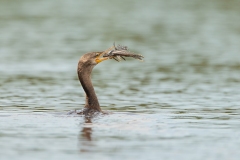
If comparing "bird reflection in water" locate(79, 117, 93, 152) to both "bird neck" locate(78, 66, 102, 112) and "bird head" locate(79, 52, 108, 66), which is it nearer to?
"bird neck" locate(78, 66, 102, 112)

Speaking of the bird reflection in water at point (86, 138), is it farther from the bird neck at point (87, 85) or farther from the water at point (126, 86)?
the bird neck at point (87, 85)

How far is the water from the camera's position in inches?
470

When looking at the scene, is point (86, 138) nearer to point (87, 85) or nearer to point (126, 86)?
point (87, 85)

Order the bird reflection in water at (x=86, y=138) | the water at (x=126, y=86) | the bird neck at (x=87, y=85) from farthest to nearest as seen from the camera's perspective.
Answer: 1. the bird neck at (x=87, y=85)
2. the water at (x=126, y=86)
3. the bird reflection in water at (x=86, y=138)

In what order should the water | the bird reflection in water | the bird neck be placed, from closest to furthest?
the bird reflection in water < the water < the bird neck

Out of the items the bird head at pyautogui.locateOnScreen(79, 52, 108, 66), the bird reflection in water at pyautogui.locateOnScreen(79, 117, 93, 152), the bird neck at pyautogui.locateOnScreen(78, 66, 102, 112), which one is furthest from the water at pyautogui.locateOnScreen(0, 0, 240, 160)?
the bird head at pyautogui.locateOnScreen(79, 52, 108, 66)

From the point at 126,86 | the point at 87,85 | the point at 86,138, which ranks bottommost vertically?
the point at 86,138

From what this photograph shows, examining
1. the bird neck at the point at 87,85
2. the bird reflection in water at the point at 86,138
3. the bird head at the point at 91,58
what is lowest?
the bird reflection in water at the point at 86,138

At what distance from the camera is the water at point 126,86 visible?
11945 millimetres

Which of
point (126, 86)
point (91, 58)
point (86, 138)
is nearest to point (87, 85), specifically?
point (91, 58)

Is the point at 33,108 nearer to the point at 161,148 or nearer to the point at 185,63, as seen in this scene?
the point at 161,148

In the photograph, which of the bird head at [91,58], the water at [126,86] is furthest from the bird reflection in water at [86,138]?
the bird head at [91,58]

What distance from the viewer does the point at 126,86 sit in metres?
20.5

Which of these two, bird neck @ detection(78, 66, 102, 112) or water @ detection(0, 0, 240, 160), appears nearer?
water @ detection(0, 0, 240, 160)
